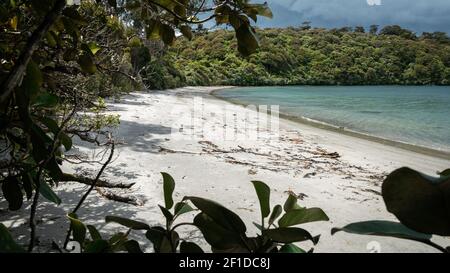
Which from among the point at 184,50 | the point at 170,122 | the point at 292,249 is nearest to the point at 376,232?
the point at 292,249

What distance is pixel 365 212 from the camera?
3.91 meters

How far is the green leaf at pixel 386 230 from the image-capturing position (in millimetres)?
490

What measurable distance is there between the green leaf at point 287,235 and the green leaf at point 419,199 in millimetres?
198

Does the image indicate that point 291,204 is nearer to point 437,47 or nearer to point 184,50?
point 184,50

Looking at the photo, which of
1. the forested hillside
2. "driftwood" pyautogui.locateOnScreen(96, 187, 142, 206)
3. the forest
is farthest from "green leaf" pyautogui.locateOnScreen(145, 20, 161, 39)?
the forested hillside

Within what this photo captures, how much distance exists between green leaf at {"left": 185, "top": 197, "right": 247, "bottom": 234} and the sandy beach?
1.23 metres

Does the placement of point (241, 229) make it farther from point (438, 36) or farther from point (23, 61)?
point (438, 36)

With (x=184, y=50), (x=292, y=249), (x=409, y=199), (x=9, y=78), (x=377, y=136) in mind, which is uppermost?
(x=184, y=50)

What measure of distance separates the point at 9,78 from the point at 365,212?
3.95 m

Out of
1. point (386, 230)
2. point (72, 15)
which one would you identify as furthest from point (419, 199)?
point (72, 15)

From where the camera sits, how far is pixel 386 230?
0.52 m

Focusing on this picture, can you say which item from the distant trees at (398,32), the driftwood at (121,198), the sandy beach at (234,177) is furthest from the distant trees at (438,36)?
the driftwood at (121,198)

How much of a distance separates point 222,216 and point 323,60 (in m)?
76.5

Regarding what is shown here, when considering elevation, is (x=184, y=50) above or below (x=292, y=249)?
above
